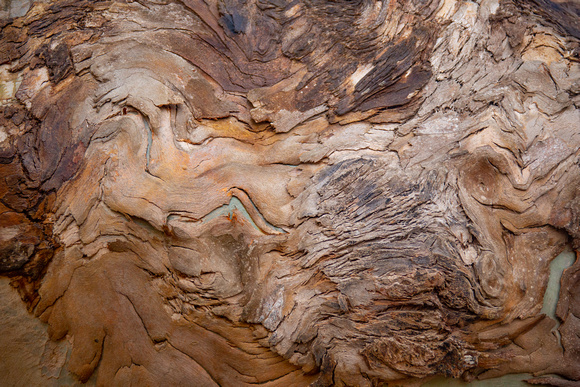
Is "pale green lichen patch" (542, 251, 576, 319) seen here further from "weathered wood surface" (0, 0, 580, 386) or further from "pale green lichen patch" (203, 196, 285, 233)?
"pale green lichen patch" (203, 196, 285, 233)

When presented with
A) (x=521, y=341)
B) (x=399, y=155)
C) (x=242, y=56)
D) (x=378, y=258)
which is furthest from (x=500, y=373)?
(x=242, y=56)

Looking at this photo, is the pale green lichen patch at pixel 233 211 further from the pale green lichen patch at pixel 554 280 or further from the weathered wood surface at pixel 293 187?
the pale green lichen patch at pixel 554 280

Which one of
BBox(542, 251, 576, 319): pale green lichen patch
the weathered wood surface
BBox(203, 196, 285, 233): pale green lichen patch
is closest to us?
the weathered wood surface

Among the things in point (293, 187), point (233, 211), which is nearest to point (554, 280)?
point (293, 187)

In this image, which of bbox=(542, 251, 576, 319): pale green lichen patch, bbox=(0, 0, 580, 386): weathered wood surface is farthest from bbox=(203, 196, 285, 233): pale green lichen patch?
bbox=(542, 251, 576, 319): pale green lichen patch

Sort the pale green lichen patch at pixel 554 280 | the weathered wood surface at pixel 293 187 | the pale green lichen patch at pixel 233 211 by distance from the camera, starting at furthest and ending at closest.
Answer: the pale green lichen patch at pixel 554 280, the pale green lichen patch at pixel 233 211, the weathered wood surface at pixel 293 187

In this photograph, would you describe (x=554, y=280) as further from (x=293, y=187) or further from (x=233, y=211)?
(x=233, y=211)

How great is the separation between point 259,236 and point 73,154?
A: 4.04ft

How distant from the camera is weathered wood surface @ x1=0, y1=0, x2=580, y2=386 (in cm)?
240

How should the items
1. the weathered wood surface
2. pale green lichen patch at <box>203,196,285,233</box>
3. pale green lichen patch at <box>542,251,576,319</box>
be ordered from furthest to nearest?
pale green lichen patch at <box>542,251,576,319</box>
pale green lichen patch at <box>203,196,285,233</box>
the weathered wood surface

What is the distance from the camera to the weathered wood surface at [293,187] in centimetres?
240

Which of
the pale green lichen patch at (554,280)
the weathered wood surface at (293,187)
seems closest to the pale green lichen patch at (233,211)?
the weathered wood surface at (293,187)

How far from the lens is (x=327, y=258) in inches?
100

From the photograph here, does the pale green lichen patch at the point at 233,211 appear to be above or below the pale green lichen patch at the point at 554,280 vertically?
above
